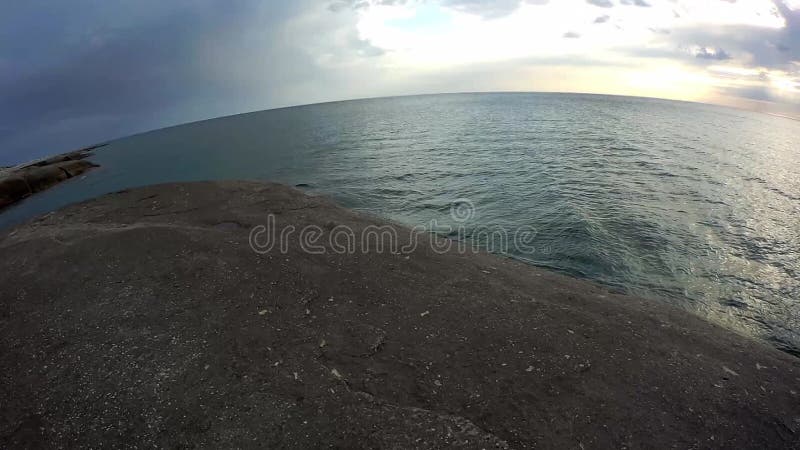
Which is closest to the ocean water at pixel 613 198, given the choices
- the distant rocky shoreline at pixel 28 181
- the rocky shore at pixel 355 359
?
the distant rocky shoreline at pixel 28 181

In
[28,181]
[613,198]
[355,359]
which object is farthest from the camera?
[28,181]

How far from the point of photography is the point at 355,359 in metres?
8.27

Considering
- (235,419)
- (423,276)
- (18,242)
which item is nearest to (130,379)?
(235,419)

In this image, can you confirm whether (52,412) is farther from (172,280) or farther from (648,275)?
(648,275)

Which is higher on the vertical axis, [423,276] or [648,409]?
[423,276]

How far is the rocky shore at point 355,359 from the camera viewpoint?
22.0 feet

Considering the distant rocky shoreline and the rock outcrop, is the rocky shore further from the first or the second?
the rock outcrop

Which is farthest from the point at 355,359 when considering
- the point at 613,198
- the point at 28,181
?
the point at 28,181

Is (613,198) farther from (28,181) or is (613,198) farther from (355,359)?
(28,181)

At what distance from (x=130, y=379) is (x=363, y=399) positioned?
5.11m

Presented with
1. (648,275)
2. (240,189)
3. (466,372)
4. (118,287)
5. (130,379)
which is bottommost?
(648,275)

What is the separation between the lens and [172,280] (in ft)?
37.4

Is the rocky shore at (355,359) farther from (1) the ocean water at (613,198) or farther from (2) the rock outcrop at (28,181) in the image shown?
(2) the rock outcrop at (28,181)

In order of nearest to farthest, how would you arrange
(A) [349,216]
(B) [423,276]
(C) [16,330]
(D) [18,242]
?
(C) [16,330] < (B) [423,276] < (D) [18,242] < (A) [349,216]
